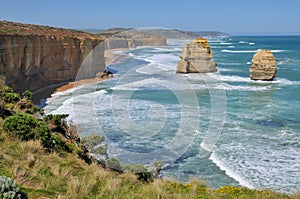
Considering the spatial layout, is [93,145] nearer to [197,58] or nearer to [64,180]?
[64,180]

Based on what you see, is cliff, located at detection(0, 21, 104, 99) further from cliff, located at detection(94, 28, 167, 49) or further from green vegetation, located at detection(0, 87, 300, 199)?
cliff, located at detection(94, 28, 167, 49)

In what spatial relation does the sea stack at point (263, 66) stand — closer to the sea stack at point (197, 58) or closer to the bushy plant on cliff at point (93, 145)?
the sea stack at point (197, 58)

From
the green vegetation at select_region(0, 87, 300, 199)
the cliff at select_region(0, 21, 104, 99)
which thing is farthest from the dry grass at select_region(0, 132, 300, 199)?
the cliff at select_region(0, 21, 104, 99)

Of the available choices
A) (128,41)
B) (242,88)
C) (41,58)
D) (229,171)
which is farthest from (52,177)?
(128,41)

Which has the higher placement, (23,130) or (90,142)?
(23,130)

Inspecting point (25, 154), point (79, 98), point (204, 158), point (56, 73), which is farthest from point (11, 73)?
point (25, 154)
